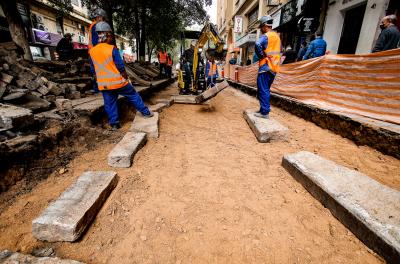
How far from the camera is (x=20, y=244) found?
1.54 meters

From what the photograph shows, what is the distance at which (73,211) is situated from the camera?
64.1 inches

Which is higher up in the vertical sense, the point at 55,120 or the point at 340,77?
the point at 340,77

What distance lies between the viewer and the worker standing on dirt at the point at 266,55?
379 centimetres

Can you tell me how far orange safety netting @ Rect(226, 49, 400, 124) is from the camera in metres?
3.03

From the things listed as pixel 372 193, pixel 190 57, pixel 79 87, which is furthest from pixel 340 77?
pixel 79 87

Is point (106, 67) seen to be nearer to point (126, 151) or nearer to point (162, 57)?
point (126, 151)

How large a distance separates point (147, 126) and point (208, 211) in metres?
2.18

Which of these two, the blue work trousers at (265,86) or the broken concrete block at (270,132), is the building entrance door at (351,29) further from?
the broken concrete block at (270,132)

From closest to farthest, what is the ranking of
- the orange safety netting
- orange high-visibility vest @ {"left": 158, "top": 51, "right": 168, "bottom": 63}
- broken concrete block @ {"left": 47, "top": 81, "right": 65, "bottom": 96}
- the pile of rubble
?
the orange safety netting
the pile of rubble
broken concrete block @ {"left": 47, "top": 81, "right": 65, "bottom": 96}
orange high-visibility vest @ {"left": 158, "top": 51, "right": 168, "bottom": 63}

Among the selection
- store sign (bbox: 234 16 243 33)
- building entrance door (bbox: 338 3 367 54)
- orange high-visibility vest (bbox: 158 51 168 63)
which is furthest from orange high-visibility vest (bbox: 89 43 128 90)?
store sign (bbox: 234 16 243 33)

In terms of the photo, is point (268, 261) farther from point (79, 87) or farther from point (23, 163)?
point (79, 87)

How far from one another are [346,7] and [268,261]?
27.5 ft

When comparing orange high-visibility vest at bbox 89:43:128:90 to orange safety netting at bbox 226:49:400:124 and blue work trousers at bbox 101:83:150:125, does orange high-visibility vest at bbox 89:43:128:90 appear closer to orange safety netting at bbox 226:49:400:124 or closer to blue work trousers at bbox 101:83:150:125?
blue work trousers at bbox 101:83:150:125

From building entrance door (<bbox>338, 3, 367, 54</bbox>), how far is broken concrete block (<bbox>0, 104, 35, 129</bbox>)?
870cm
